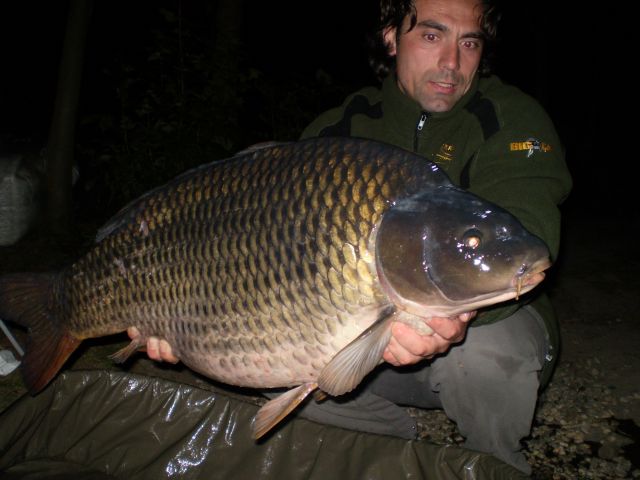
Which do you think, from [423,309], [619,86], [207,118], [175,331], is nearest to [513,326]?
[423,309]

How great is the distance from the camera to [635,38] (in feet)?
34.4

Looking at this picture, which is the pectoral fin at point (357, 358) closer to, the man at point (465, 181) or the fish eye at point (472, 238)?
the man at point (465, 181)

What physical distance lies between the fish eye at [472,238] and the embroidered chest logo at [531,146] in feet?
1.56

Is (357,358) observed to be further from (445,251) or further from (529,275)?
(529,275)

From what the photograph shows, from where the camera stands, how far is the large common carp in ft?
3.93

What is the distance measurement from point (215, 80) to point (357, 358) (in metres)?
3.04

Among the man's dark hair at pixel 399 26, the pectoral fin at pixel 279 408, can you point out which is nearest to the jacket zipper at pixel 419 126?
the man's dark hair at pixel 399 26

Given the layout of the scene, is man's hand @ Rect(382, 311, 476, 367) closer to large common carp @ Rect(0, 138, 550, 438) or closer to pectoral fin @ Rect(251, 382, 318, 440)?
large common carp @ Rect(0, 138, 550, 438)

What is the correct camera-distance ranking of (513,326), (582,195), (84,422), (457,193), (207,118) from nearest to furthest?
(457,193) < (513,326) < (84,422) < (207,118) < (582,195)

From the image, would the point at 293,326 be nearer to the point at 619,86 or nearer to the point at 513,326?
the point at 513,326

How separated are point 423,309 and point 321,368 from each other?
288 mm

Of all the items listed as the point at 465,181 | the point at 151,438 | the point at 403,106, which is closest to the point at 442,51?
the point at 403,106

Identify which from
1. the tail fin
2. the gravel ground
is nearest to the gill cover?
the gravel ground

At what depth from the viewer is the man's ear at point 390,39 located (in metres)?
2.02
